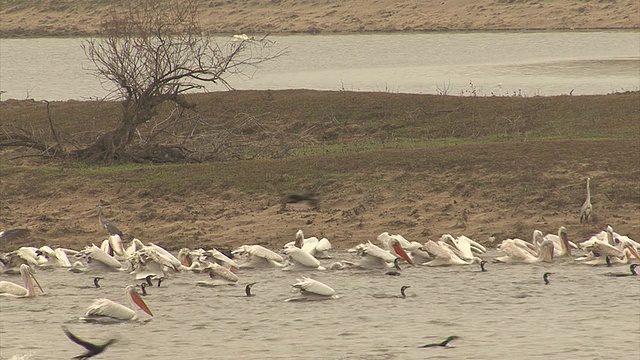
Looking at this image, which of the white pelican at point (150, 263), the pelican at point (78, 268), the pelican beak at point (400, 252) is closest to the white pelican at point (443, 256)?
the pelican beak at point (400, 252)

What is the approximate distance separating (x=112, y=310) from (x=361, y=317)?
6.82ft

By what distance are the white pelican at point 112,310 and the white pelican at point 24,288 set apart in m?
1.07

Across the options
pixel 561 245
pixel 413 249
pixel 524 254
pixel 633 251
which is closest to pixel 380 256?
pixel 413 249

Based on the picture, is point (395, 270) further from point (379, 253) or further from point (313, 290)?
point (313, 290)

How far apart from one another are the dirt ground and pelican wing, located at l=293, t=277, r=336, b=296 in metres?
37.6

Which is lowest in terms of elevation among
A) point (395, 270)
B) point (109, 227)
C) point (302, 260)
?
point (395, 270)

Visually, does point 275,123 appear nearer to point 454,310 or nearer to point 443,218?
point 443,218

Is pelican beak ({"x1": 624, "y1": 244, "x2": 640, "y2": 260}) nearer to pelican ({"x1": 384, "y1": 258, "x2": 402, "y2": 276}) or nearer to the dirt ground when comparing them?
pelican ({"x1": 384, "y1": 258, "x2": 402, "y2": 276})

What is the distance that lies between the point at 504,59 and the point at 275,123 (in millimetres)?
18972

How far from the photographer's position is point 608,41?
43344 millimetres

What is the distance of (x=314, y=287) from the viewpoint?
433 inches

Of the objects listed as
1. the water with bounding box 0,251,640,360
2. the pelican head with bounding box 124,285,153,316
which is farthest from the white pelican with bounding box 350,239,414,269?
the pelican head with bounding box 124,285,153,316

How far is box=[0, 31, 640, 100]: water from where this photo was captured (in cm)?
2914

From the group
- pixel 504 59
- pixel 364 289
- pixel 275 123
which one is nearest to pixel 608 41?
pixel 504 59
